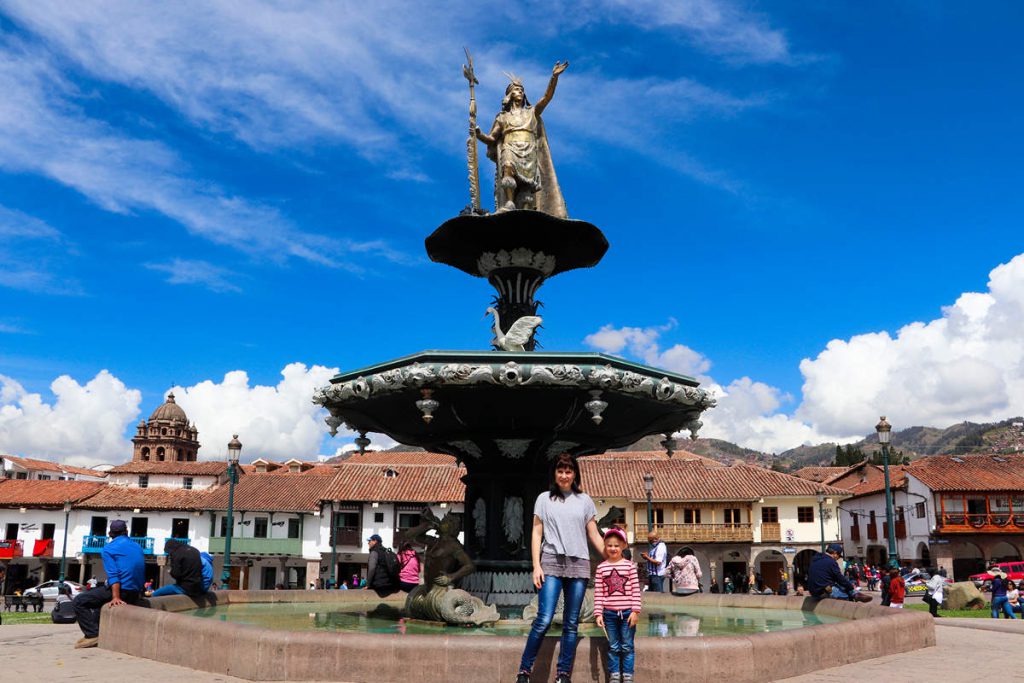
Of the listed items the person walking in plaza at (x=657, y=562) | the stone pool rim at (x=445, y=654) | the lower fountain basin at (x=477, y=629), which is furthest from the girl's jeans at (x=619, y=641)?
the person walking in plaza at (x=657, y=562)

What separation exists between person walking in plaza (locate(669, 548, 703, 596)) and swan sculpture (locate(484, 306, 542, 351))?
501 cm

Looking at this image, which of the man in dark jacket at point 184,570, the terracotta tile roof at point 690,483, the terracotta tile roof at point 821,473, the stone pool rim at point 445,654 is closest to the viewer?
the stone pool rim at point 445,654

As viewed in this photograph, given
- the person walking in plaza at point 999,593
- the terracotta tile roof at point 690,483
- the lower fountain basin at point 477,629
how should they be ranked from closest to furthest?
1. the lower fountain basin at point 477,629
2. the person walking in plaza at point 999,593
3. the terracotta tile roof at point 690,483

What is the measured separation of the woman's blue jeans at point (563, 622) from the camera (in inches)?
211

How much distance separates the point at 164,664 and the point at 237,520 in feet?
157

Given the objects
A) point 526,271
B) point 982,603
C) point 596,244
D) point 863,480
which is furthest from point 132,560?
point 863,480

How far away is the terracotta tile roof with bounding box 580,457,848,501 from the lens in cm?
4928

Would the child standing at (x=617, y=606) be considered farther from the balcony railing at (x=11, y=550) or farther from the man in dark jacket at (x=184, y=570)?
the balcony railing at (x=11, y=550)

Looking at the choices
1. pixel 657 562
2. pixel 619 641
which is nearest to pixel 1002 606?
pixel 657 562

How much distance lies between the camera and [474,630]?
809 centimetres

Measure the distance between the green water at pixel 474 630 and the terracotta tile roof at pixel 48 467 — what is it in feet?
268

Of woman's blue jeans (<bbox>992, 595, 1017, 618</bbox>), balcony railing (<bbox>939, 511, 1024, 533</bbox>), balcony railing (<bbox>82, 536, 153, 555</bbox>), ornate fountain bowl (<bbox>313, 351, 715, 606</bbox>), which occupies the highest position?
ornate fountain bowl (<bbox>313, 351, 715, 606</bbox>)

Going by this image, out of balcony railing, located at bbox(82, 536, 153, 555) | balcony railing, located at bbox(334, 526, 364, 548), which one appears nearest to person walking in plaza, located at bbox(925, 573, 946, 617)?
balcony railing, located at bbox(334, 526, 364, 548)

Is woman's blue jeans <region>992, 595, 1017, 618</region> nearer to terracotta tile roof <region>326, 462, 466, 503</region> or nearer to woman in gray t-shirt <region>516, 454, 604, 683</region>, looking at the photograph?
woman in gray t-shirt <region>516, 454, 604, 683</region>
